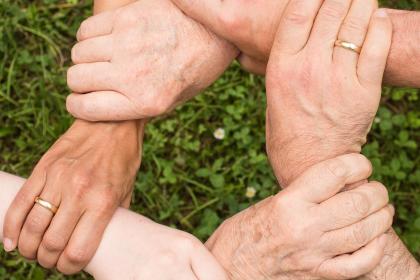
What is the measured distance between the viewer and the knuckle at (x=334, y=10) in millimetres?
2055

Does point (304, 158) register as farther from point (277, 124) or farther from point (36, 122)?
point (36, 122)

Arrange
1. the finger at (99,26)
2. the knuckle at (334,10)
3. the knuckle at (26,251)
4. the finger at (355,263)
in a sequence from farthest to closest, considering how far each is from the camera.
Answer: the finger at (99,26), the knuckle at (26,251), the knuckle at (334,10), the finger at (355,263)

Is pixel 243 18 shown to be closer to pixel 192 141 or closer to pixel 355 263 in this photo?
pixel 355 263

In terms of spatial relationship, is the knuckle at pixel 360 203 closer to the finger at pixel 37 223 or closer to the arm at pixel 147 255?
the arm at pixel 147 255

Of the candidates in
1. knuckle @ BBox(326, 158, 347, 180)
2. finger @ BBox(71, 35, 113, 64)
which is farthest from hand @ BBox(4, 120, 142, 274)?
knuckle @ BBox(326, 158, 347, 180)

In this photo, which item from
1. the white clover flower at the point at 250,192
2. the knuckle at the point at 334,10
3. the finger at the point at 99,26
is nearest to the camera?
the knuckle at the point at 334,10

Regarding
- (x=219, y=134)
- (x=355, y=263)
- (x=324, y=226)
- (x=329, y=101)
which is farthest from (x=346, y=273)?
(x=219, y=134)

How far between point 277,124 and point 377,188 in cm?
39

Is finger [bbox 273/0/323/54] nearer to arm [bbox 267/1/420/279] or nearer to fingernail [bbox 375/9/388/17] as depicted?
arm [bbox 267/1/420/279]

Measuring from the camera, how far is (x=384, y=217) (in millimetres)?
2018

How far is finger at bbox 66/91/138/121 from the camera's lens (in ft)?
7.43

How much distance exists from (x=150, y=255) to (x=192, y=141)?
1.34m

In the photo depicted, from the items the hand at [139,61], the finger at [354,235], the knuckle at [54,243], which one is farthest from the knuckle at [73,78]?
the finger at [354,235]

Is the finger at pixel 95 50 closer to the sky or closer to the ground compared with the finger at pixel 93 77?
closer to the sky
